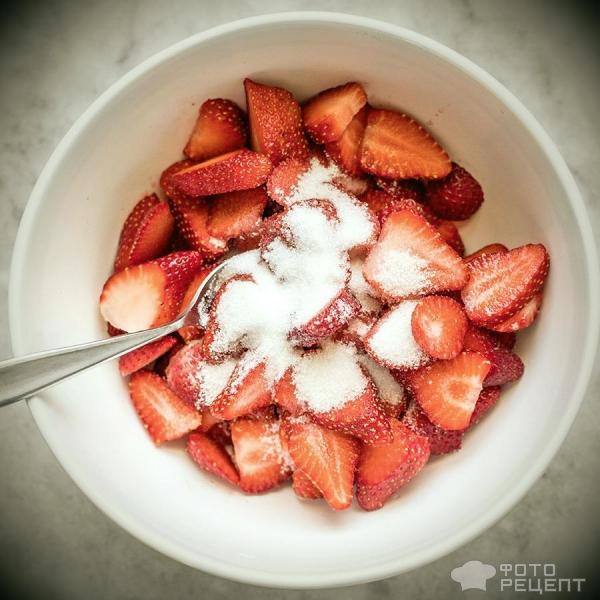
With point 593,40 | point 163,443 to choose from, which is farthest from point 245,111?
point 593,40

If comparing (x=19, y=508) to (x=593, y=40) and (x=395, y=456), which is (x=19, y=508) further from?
(x=593, y=40)

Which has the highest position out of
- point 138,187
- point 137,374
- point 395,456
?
point 138,187

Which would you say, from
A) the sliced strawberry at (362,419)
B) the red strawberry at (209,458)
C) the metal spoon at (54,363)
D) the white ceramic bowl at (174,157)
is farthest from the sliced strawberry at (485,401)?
the metal spoon at (54,363)

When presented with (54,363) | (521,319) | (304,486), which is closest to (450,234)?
(521,319)

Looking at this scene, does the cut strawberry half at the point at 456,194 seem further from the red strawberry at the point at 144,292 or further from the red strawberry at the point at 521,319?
the red strawberry at the point at 144,292

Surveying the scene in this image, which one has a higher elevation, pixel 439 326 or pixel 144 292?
pixel 144 292

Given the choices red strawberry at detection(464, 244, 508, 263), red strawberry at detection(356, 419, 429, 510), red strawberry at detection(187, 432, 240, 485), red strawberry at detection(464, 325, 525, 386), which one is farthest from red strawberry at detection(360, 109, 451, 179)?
red strawberry at detection(187, 432, 240, 485)

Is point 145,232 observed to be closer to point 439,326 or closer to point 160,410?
point 160,410
